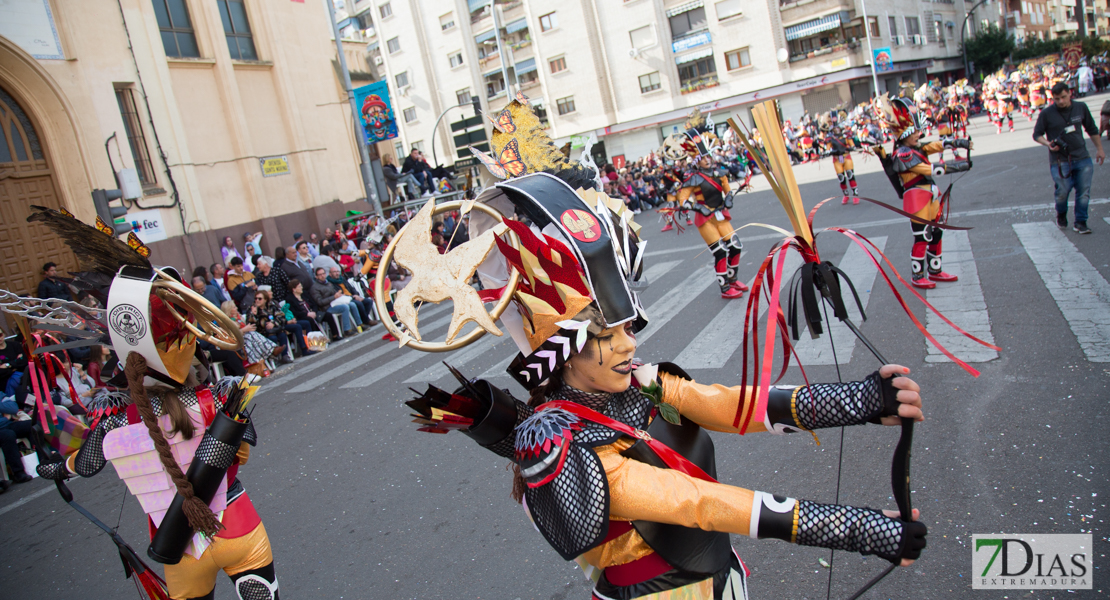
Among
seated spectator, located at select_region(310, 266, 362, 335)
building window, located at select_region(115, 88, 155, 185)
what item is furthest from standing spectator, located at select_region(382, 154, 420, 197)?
seated spectator, located at select_region(310, 266, 362, 335)

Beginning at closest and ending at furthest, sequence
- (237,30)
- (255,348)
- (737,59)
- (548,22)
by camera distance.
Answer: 1. (255,348)
2. (237,30)
3. (737,59)
4. (548,22)

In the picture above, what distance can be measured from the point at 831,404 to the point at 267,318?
9.74 meters

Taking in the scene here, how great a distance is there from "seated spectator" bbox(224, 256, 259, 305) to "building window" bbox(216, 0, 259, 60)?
8.84m

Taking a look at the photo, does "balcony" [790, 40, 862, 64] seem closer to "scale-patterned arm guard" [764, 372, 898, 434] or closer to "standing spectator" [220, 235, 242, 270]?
"standing spectator" [220, 235, 242, 270]

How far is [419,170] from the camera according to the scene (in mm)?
19734

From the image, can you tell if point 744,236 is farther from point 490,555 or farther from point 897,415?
point 897,415

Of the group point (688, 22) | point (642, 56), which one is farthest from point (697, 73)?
point (642, 56)

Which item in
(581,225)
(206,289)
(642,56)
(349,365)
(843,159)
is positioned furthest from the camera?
(642,56)

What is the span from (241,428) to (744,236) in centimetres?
1053

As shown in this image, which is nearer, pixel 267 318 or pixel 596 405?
pixel 596 405

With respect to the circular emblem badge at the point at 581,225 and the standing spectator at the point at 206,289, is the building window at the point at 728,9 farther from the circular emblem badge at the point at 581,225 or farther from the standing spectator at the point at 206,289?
the circular emblem badge at the point at 581,225

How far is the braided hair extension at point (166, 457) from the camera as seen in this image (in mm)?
2623

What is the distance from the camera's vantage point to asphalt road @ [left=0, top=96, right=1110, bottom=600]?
10.5 feet

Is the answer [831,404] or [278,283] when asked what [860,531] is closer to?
[831,404]
